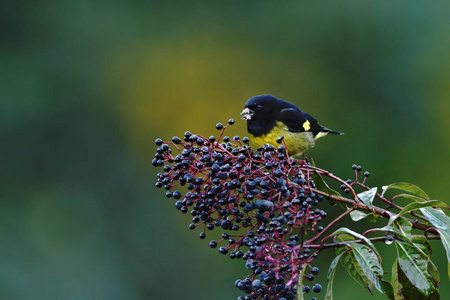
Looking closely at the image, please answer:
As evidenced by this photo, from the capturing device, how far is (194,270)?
20.9ft

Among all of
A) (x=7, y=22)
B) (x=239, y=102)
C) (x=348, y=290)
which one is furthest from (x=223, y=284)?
(x=7, y=22)

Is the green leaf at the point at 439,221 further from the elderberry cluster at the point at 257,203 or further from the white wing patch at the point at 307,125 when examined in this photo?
the white wing patch at the point at 307,125

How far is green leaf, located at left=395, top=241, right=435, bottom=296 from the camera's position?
150 centimetres

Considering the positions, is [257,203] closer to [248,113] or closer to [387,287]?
[387,287]

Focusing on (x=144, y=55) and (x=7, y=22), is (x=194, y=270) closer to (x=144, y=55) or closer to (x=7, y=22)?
(x=144, y=55)

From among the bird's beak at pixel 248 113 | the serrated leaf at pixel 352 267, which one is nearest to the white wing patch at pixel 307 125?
the bird's beak at pixel 248 113

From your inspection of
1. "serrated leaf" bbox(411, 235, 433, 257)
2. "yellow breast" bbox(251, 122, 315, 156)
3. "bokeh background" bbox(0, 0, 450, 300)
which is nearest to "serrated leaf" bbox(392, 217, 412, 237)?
"serrated leaf" bbox(411, 235, 433, 257)

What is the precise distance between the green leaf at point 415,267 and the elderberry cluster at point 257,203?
19 centimetres

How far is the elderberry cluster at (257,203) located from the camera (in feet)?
4.93

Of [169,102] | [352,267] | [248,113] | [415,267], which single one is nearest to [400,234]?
[415,267]

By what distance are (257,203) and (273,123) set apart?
1772 mm

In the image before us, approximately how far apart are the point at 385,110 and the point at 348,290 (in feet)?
5.58

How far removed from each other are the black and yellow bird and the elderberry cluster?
1512mm

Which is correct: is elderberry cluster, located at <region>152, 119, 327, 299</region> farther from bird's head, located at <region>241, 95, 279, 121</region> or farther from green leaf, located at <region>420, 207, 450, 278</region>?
bird's head, located at <region>241, 95, 279, 121</region>
